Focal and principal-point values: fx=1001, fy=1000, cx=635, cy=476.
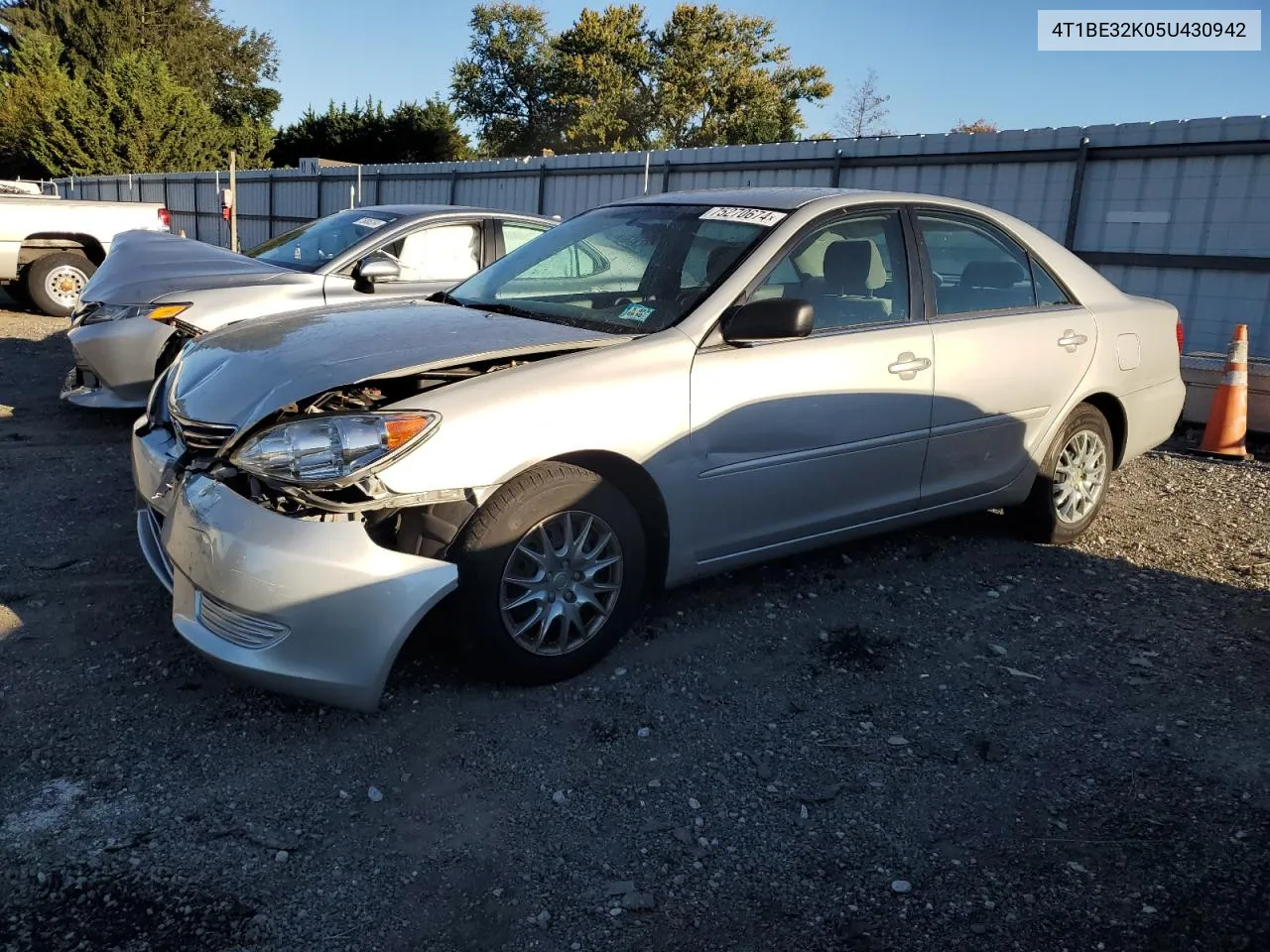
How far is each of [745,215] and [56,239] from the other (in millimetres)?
10496

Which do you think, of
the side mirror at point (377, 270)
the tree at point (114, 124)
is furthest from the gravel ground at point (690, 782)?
the tree at point (114, 124)

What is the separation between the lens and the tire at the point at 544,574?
3.01m

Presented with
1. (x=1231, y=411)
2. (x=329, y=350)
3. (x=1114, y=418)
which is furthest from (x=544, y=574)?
(x=1231, y=411)

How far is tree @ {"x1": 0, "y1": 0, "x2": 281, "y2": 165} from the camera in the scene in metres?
48.1

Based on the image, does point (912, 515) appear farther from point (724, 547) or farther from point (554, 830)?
point (554, 830)

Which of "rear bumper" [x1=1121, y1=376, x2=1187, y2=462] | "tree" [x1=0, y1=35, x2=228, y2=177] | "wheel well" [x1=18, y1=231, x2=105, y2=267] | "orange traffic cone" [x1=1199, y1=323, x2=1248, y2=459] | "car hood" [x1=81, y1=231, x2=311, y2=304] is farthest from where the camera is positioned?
"tree" [x1=0, y1=35, x2=228, y2=177]

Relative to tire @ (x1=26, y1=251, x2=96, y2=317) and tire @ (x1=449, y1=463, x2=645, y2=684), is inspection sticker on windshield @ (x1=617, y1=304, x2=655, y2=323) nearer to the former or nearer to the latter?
tire @ (x1=449, y1=463, x2=645, y2=684)

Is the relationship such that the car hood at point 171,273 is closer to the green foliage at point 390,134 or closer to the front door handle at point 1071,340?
the front door handle at point 1071,340

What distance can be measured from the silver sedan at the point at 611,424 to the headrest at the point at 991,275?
0.6 inches

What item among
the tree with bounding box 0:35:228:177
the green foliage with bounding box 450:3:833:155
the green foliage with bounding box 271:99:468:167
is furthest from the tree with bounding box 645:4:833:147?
the tree with bounding box 0:35:228:177

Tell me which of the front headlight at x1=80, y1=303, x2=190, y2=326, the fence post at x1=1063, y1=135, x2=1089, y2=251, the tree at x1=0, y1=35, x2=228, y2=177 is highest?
the tree at x1=0, y1=35, x2=228, y2=177

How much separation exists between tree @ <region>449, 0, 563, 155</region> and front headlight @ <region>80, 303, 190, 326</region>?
172 ft

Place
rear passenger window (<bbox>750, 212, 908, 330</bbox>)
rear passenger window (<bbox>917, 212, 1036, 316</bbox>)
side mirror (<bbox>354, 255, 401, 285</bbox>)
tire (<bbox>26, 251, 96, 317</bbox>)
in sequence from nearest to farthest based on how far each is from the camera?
rear passenger window (<bbox>750, 212, 908, 330</bbox>), rear passenger window (<bbox>917, 212, 1036, 316</bbox>), side mirror (<bbox>354, 255, 401, 285</bbox>), tire (<bbox>26, 251, 96, 317</bbox>)

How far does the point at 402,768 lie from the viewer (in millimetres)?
2875
